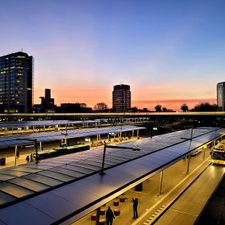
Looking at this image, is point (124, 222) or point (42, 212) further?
point (124, 222)

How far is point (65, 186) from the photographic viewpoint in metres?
14.8

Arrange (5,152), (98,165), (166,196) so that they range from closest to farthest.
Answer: (98,165), (166,196), (5,152)

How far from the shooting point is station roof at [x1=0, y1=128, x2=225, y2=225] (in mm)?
11180

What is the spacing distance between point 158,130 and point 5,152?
61.0 metres

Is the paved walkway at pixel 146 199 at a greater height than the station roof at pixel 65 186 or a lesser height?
lesser

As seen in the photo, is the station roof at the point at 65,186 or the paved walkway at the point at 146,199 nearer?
the station roof at the point at 65,186

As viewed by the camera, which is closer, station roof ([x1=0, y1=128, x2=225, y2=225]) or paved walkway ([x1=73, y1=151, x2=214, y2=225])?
station roof ([x1=0, y1=128, x2=225, y2=225])

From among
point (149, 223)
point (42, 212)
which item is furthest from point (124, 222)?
point (42, 212)

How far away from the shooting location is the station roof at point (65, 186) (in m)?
11.2

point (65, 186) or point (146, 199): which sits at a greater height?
point (65, 186)

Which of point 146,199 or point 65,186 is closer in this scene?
point 65,186

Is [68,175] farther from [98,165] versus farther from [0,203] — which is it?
[0,203]

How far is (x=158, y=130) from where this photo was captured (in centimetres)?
9525

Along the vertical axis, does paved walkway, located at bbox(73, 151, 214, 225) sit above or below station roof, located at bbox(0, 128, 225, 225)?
below
